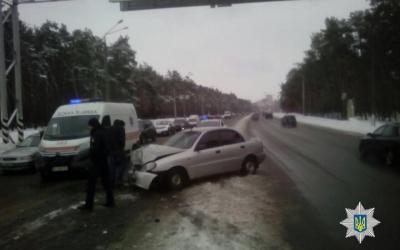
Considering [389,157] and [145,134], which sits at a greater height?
[145,134]

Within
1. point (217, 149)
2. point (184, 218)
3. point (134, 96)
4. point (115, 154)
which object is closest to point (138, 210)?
point (184, 218)

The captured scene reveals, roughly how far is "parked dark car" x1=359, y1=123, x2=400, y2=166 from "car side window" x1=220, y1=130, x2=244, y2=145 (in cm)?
524

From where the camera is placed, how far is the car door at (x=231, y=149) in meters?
10.3

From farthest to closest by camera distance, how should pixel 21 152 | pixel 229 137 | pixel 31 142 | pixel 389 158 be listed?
1. pixel 31 142
2. pixel 21 152
3. pixel 389 158
4. pixel 229 137

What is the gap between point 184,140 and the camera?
33.1ft

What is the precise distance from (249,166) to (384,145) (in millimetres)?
5043

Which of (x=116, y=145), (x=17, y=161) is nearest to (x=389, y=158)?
(x=116, y=145)

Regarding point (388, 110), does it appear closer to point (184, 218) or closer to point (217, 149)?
point (217, 149)

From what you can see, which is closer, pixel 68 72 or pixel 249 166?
pixel 249 166

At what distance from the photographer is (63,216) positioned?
6895 mm

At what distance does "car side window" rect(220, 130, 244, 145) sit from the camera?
10.5 metres

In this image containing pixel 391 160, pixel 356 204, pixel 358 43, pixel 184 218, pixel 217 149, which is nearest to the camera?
pixel 184 218

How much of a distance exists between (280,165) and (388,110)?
39.4 m

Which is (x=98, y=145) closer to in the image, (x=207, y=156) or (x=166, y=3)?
(x=207, y=156)
